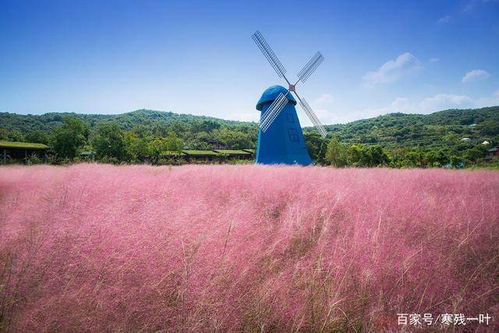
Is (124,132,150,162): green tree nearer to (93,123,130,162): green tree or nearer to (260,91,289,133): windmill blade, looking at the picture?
(93,123,130,162): green tree

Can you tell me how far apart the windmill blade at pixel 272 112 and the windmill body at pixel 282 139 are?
0.26m

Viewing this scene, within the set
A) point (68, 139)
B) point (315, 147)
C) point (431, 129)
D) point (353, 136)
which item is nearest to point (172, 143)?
point (68, 139)

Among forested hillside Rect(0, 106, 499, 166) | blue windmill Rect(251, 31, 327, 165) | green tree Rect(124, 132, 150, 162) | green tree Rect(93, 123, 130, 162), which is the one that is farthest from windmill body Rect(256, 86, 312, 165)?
green tree Rect(124, 132, 150, 162)

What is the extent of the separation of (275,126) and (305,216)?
14.5 meters

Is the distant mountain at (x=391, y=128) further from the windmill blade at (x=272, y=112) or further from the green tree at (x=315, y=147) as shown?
the windmill blade at (x=272, y=112)

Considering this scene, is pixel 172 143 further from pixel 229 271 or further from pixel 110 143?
pixel 229 271

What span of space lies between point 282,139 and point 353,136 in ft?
310

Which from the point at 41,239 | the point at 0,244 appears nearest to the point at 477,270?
the point at 41,239

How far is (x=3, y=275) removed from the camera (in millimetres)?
1936

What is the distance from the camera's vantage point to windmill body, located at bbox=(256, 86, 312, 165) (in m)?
16.7

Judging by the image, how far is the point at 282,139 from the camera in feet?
55.6

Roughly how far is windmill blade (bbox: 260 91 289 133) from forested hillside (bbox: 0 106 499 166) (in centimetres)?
1403

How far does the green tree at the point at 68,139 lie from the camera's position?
91.5ft

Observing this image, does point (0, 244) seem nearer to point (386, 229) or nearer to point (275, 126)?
point (386, 229)
